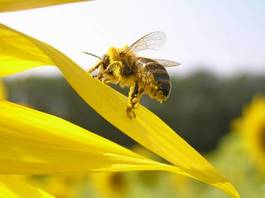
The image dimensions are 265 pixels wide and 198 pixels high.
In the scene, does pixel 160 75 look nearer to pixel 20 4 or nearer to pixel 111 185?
pixel 20 4

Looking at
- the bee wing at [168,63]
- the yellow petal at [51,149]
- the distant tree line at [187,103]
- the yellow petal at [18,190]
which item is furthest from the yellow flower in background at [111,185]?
the distant tree line at [187,103]

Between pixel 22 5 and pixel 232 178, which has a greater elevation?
pixel 22 5

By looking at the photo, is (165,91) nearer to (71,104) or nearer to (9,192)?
(9,192)

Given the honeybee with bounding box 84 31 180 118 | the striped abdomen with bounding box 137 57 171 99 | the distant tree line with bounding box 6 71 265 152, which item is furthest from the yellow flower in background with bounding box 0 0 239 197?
the distant tree line with bounding box 6 71 265 152

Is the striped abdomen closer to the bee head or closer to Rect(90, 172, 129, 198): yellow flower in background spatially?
the bee head

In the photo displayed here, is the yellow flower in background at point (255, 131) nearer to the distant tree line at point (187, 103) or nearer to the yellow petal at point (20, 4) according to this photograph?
the yellow petal at point (20, 4)

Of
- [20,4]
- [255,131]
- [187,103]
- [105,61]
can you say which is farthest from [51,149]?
[187,103]

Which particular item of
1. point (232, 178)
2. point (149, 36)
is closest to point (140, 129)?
point (149, 36)

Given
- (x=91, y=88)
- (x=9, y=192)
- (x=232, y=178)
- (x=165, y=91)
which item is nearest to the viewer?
(x=91, y=88)
